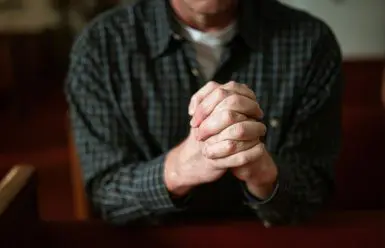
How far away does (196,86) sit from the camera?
1.21 m

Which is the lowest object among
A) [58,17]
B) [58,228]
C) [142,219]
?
[58,17]

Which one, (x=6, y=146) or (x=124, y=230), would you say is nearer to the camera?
(x=124, y=230)

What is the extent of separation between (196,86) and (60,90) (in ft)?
7.71

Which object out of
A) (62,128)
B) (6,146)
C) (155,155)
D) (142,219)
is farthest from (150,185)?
(62,128)

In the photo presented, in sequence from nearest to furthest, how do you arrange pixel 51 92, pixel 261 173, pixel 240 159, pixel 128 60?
pixel 240 159
pixel 261 173
pixel 128 60
pixel 51 92

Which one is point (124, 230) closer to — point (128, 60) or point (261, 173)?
point (261, 173)

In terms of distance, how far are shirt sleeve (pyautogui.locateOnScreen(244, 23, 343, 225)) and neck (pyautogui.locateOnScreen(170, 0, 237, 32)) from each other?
6.4 inches

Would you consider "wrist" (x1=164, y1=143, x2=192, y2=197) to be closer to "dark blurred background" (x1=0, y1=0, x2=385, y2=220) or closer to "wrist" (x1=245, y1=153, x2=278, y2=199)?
"wrist" (x1=245, y1=153, x2=278, y2=199)

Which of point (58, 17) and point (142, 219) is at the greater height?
point (142, 219)

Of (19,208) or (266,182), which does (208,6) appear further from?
(19,208)

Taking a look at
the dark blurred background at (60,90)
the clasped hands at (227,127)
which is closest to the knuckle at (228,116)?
the clasped hands at (227,127)

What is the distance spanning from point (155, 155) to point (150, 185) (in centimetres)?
17

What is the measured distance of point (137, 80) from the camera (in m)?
1.19

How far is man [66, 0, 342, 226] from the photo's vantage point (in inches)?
45.6
